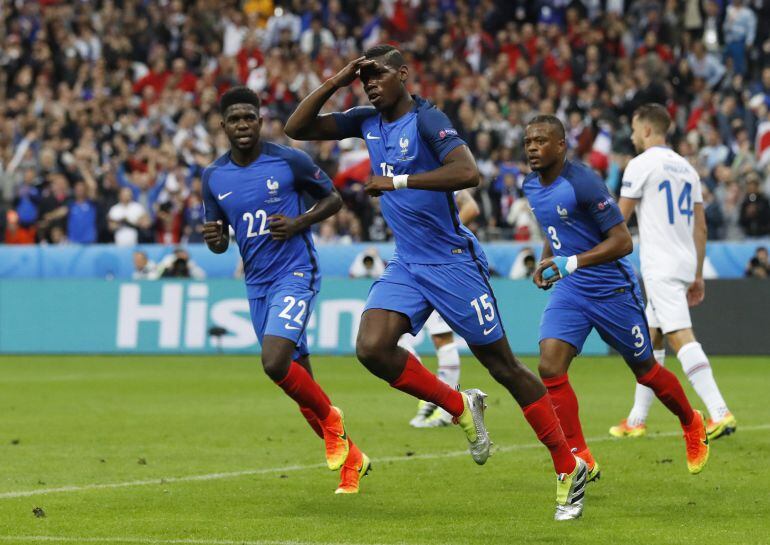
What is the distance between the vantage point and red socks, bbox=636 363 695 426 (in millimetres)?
9656

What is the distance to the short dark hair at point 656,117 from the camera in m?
11.7

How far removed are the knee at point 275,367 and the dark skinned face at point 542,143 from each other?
6.40 feet

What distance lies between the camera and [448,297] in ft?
27.3

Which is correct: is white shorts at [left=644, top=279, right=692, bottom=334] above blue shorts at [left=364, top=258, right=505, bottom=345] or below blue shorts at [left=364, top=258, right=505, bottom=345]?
below


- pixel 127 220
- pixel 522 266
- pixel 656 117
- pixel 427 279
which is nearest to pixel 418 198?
pixel 427 279

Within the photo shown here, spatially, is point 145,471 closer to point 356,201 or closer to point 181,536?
point 181,536

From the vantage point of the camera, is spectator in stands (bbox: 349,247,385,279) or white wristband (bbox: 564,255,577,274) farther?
spectator in stands (bbox: 349,247,385,279)

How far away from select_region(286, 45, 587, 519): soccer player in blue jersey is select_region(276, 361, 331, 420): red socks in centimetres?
74

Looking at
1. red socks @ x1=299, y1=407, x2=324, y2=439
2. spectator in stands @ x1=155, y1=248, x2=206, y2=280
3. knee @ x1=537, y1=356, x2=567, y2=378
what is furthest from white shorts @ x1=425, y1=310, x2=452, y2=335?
spectator in stands @ x1=155, y1=248, x2=206, y2=280

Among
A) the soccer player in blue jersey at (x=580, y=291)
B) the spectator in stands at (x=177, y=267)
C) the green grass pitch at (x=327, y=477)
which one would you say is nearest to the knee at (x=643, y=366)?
the soccer player in blue jersey at (x=580, y=291)

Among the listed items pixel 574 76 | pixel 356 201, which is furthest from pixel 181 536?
pixel 574 76

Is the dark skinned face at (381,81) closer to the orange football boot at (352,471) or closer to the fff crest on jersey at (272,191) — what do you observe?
the fff crest on jersey at (272,191)

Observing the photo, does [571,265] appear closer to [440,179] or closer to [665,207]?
[440,179]

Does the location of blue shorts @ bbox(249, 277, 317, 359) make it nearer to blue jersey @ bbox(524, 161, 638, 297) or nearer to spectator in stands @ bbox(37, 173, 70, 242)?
blue jersey @ bbox(524, 161, 638, 297)
